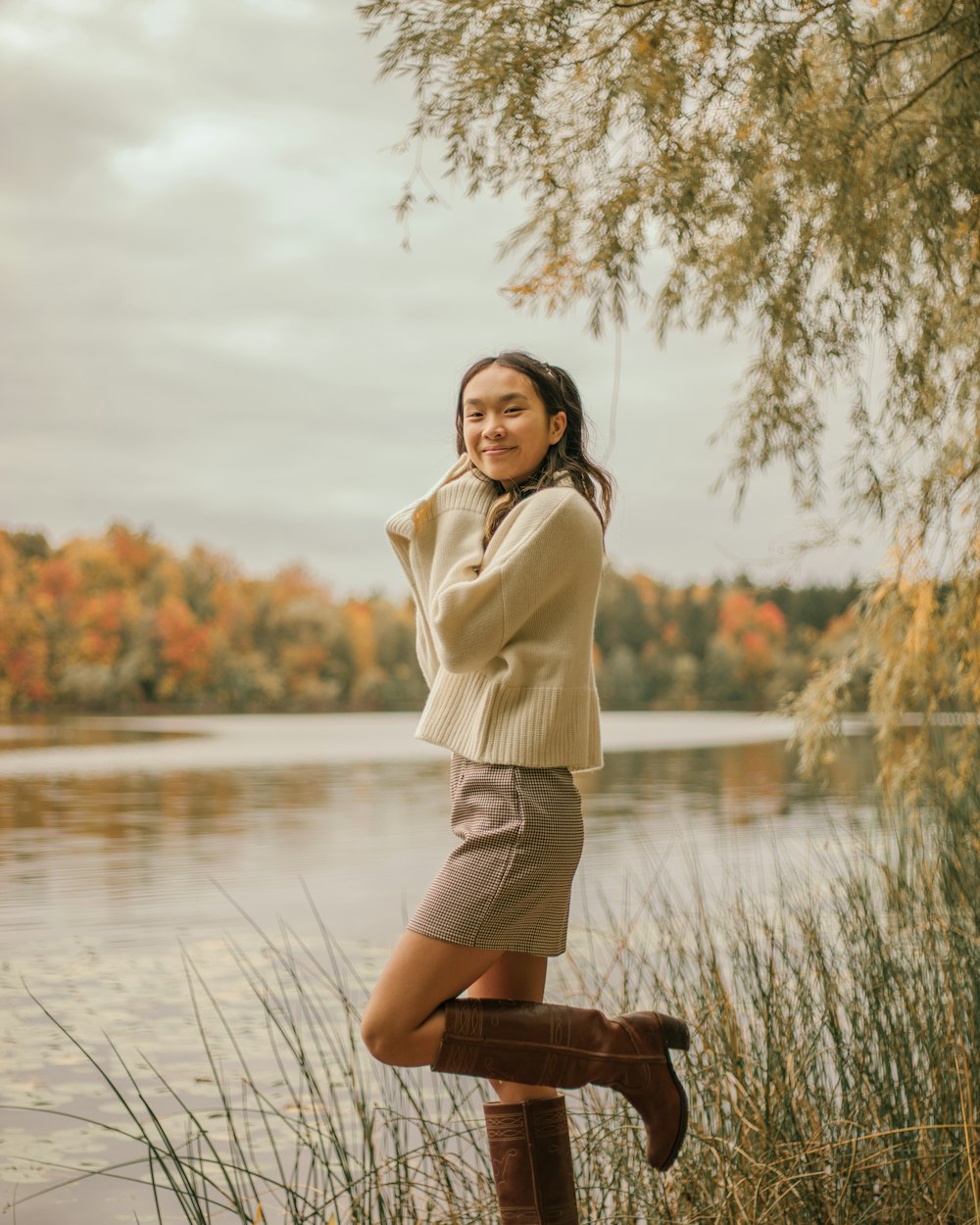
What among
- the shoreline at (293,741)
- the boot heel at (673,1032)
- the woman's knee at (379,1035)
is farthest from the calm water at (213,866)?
the boot heel at (673,1032)

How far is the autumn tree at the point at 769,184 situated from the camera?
280 cm

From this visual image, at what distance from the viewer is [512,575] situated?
188cm

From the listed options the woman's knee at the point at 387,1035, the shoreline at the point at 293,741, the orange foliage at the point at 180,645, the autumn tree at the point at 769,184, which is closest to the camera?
the woman's knee at the point at 387,1035

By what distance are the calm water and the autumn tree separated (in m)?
1.27

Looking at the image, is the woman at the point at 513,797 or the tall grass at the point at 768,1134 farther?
the tall grass at the point at 768,1134

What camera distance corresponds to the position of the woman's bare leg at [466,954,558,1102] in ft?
6.49

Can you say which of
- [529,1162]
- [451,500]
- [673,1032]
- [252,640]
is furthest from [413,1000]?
[252,640]

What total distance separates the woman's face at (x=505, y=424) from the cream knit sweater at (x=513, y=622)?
6 centimetres

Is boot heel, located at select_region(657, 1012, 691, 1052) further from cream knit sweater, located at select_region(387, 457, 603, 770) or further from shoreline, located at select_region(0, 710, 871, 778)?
shoreline, located at select_region(0, 710, 871, 778)

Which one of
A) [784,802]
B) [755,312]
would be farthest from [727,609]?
[755,312]

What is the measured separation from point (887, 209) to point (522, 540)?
1821mm

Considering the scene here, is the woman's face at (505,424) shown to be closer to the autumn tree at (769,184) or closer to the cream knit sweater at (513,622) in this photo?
the cream knit sweater at (513,622)

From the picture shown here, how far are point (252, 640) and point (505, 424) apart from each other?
4048cm

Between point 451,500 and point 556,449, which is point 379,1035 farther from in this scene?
point 556,449
